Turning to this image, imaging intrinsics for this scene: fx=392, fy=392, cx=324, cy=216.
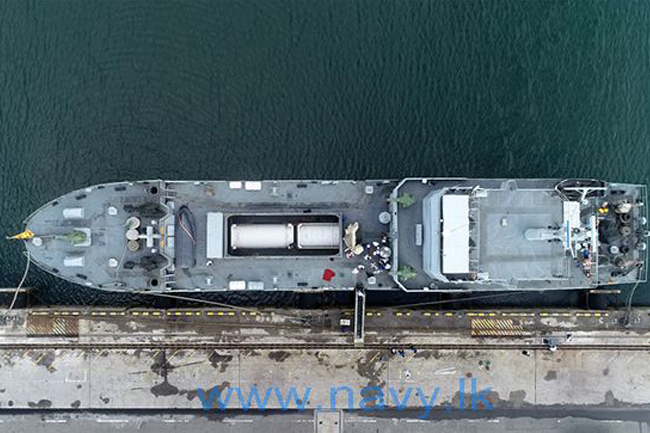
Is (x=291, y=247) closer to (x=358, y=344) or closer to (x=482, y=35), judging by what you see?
(x=358, y=344)

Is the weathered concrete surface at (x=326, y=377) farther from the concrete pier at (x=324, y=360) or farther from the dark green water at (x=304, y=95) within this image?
the dark green water at (x=304, y=95)

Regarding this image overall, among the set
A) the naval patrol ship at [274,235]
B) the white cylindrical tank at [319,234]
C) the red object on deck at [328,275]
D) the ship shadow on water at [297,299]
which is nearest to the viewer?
the naval patrol ship at [274,235]

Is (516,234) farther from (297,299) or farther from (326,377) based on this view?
(326,377)

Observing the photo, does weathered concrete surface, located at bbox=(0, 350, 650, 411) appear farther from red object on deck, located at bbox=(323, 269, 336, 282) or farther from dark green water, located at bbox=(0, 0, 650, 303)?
red object on deck, located at bbox=(323, 269, 336, 282)

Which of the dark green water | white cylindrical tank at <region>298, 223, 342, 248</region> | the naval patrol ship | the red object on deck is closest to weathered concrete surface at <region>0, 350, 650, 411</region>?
the dark green water

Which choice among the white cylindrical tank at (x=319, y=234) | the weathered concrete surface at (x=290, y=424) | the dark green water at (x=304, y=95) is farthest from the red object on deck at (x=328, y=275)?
the weathered concrete surface at (x=290, y=424)

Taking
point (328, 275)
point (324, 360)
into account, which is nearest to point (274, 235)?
point (328, 275)

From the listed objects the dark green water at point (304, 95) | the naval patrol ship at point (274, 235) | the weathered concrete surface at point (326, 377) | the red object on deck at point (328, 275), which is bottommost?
the weathered concrete surface at point (326, 377)
